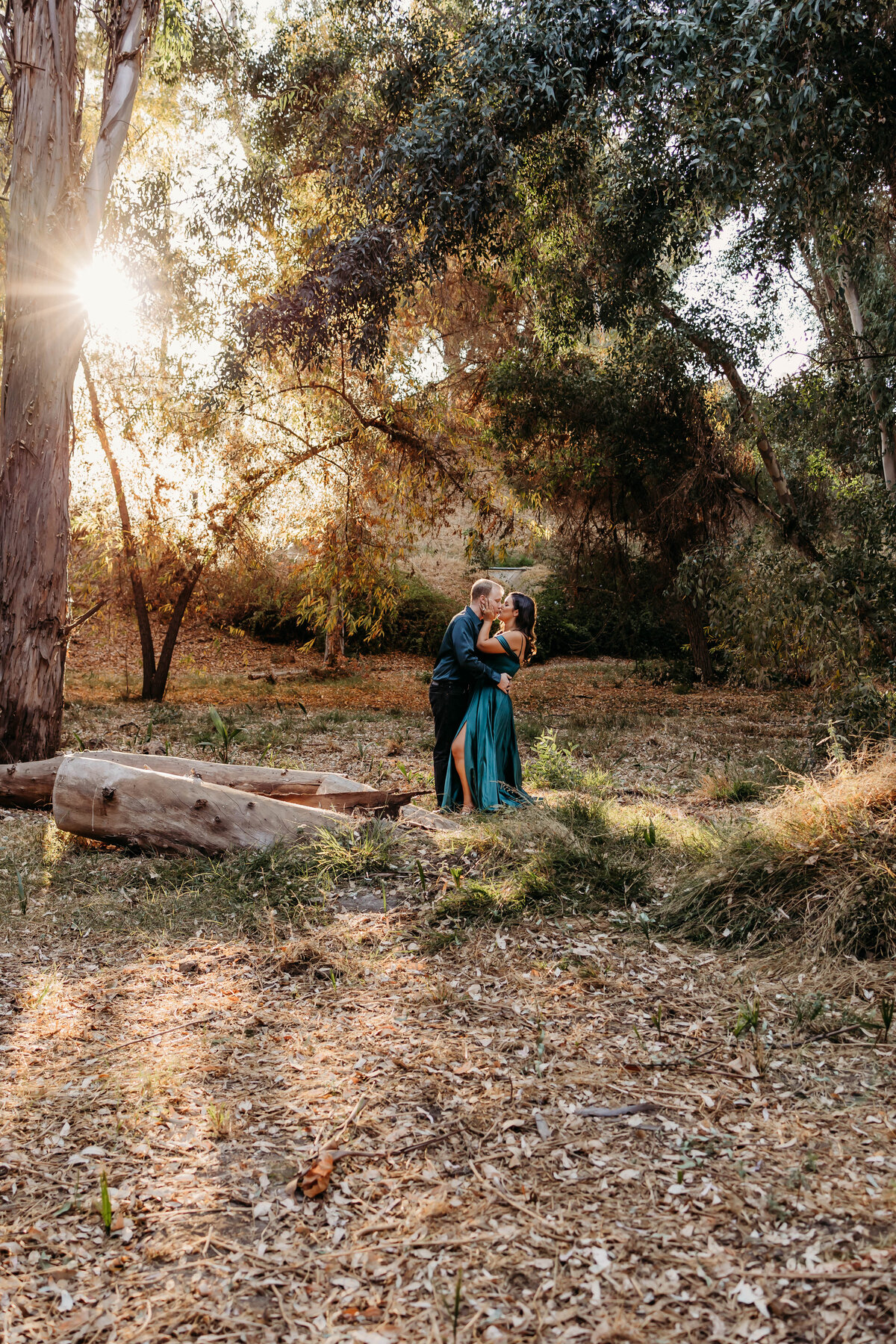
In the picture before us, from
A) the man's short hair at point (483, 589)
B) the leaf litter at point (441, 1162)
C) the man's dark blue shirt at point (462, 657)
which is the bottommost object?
the leaf litter at point (441, 1162)

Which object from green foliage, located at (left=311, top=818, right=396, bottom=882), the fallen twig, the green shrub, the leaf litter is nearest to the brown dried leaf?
A: the leaf litter

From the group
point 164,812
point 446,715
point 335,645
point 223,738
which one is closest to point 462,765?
point 446,715

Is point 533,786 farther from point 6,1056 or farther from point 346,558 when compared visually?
point 346,558

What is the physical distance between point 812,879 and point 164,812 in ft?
11.6

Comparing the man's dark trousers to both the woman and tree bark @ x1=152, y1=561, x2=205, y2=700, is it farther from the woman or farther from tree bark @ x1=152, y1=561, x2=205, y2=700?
tree bark @ x1=152, y1=561, x2=205, y2=700

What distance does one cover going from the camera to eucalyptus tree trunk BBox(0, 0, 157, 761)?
7.76 m

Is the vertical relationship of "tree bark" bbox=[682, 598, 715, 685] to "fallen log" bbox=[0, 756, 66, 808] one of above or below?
above

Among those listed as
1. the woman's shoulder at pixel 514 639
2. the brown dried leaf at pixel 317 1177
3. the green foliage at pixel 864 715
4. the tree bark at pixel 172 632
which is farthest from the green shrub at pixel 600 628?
the brown dried leaf at pixel 317 1177

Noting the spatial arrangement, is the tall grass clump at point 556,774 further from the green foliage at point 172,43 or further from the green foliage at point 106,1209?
the green foliage at point 172,43

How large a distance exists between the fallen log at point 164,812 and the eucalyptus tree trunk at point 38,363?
266 cm

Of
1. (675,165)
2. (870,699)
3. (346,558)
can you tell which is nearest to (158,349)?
(346,558)

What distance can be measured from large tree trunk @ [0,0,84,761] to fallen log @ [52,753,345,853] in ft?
8.72

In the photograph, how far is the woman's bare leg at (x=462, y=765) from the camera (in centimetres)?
656

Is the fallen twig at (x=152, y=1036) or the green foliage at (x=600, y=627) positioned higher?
the green foliage at (x=600, y=627)
